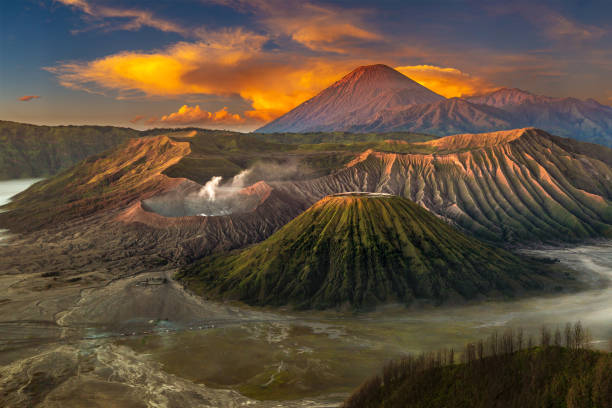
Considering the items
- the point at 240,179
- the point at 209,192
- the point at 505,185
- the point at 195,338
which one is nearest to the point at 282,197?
the point at 209,192

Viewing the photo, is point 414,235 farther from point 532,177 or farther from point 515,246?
point 532,177

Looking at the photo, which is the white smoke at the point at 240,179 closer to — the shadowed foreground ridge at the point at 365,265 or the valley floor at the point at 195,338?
the shadowed foreground ridge at the point at 365,265

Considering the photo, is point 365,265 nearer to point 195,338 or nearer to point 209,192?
point 195,338

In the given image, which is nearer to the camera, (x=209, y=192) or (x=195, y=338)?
(x=195, y=338)

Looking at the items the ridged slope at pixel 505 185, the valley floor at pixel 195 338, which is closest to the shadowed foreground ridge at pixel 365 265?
the valley floor at pixel 195 338

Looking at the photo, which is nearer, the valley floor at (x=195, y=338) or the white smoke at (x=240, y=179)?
the valley floor at (x=195, y=338)

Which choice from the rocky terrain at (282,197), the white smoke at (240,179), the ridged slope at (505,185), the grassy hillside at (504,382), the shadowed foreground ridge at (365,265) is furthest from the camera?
the white smoke at (240,179)

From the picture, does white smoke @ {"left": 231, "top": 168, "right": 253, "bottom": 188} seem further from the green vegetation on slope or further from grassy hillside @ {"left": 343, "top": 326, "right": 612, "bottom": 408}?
grassy hillside @ {"left": 343, "top": 326, "right": 612, "bottom": 408}
